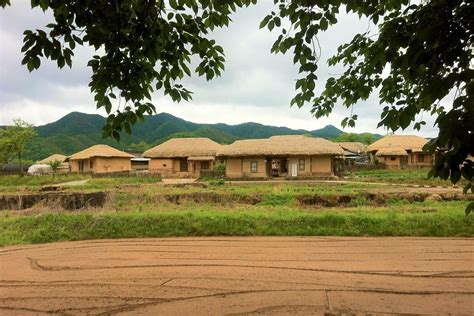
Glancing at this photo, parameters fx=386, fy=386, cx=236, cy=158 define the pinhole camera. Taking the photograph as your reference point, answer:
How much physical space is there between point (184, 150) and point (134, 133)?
16.3 meters

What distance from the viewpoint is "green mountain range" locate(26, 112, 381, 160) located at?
2598 inches

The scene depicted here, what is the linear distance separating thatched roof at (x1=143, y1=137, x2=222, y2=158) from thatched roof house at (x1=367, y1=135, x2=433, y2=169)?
1812 cm

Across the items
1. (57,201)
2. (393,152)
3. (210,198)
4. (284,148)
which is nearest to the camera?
(57,201)

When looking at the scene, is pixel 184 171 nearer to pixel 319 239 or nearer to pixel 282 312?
pixel 319 239

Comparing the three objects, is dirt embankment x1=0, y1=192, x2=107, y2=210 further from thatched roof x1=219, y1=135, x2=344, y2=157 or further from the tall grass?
thatched roof x1=219, y1=135, x2=344, y2=157

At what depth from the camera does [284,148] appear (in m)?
31.7

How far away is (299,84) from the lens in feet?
12.4

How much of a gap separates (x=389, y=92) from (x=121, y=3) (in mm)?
2886

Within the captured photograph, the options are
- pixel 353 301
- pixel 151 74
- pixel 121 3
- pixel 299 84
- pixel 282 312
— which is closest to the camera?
pixel 121 3

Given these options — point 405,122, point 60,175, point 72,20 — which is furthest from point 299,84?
point 60,175

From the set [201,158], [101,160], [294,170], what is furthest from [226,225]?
[101,160]

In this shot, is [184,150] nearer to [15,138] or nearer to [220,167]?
[220,167]

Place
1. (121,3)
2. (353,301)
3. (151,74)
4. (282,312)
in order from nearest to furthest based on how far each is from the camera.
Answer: (121,3) → (151,74) → (282,312) → (353,301)

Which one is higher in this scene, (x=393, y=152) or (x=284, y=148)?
(x=284, y=148)
